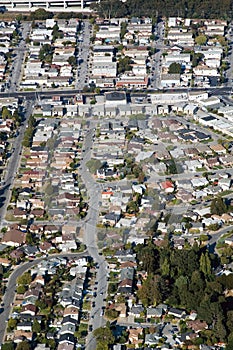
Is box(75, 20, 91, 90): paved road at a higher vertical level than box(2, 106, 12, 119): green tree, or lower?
higher

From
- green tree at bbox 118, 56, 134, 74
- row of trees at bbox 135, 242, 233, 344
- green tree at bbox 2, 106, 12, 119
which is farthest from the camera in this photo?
green tree at bbox 118, 56, 134, 74

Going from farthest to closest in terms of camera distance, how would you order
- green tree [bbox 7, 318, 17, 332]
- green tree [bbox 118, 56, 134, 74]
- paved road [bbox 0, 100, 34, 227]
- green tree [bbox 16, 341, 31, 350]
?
green tree [bbox 118, 56, 134, 74] → paved road [bbox 0, 100, 34, 227] → green tree [bbox 7, 318, 17, 332] → green tree [bbox 16, 341, 31, 350]

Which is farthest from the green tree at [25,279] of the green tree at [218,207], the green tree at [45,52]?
the green tree at [45,52]

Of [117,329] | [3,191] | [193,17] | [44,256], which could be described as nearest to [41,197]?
[3,191]

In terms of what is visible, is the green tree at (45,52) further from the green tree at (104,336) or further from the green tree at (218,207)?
the green tree at (104,336)

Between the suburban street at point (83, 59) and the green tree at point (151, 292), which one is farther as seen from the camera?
the suburban street at point (83, 59)

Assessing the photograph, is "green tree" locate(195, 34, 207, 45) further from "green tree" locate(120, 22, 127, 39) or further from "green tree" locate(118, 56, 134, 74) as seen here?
"green tree" locate(118, 56, 134, 74)

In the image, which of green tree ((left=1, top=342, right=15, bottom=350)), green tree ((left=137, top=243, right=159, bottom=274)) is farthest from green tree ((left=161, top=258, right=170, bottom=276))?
green tree ((left=1, top=342, right=15, bottom=350))
